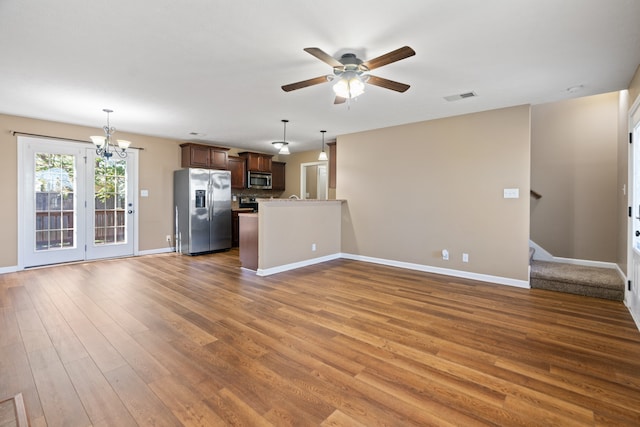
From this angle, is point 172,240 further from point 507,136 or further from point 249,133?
point 507,136

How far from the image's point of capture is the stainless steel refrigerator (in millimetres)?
6371

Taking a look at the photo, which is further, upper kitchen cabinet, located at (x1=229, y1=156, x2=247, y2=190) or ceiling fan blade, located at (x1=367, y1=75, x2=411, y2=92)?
upper kitchen cabinet, located at (x1=229, y1=156, x2=247, y2=190)

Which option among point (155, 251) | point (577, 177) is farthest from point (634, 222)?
point (155, 251)

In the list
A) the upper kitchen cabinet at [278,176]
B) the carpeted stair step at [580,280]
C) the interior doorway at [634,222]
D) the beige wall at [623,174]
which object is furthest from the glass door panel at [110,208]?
the beige wall at [623,174]

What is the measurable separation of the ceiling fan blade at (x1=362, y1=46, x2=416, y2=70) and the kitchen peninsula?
2746 mm

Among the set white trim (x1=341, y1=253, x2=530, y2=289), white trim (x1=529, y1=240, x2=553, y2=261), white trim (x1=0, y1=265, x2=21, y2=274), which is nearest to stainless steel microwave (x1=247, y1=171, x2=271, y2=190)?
white trim (x1=341, y1=253, x2=530, y2=289)

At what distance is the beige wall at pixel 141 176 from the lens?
4785mm

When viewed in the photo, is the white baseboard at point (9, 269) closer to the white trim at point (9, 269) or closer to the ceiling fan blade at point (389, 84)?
the white trim at point (9, 269)

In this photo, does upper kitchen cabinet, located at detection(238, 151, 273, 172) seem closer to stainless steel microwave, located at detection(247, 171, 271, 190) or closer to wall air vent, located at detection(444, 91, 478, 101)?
stainless steel microwave, located at detection(247, 171, 271, 190)

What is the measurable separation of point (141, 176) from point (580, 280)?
24.9 feet

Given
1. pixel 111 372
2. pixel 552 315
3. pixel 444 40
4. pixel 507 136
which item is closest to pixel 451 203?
pixel 507 136

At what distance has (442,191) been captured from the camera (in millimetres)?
4859

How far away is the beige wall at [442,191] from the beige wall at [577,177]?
126 cm

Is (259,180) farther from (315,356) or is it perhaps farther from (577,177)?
(577,177)
